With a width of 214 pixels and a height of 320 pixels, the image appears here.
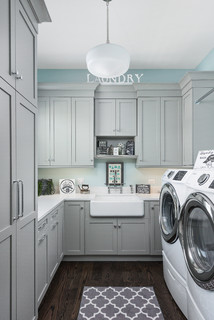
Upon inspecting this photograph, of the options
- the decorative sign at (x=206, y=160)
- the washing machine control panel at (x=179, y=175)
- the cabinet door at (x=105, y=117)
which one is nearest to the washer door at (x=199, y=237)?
the washing machine control panel at (x=179, y=175)

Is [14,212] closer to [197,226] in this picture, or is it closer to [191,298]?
[197,226]

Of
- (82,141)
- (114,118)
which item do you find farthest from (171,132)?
(82,141)

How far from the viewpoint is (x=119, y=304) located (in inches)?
88.7

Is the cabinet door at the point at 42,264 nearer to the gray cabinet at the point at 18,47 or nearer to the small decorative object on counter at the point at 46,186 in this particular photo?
the gray cabinet at the point at 18,47

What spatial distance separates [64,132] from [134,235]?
1763 mm

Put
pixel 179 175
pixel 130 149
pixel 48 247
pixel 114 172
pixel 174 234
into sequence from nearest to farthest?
pixel 174 234 → pixel 179 175 → pixel 48 247 → pixel 130 149 → pixel 114 172

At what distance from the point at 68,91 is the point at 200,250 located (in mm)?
2786

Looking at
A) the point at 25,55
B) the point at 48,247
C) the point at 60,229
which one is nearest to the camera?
the point at 25,55

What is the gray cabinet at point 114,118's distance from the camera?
364 cm

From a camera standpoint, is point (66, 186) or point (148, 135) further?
point (66, 186)

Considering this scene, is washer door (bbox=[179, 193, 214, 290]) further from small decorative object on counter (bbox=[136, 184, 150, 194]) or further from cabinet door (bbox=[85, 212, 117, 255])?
small decorative object on counter (bbox=[136, 184, 150, 194])

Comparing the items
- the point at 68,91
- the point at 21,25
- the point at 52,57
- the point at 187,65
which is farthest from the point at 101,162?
the point at 21,25

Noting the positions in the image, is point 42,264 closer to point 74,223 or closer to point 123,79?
point 74,223

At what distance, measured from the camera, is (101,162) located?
389 cm
